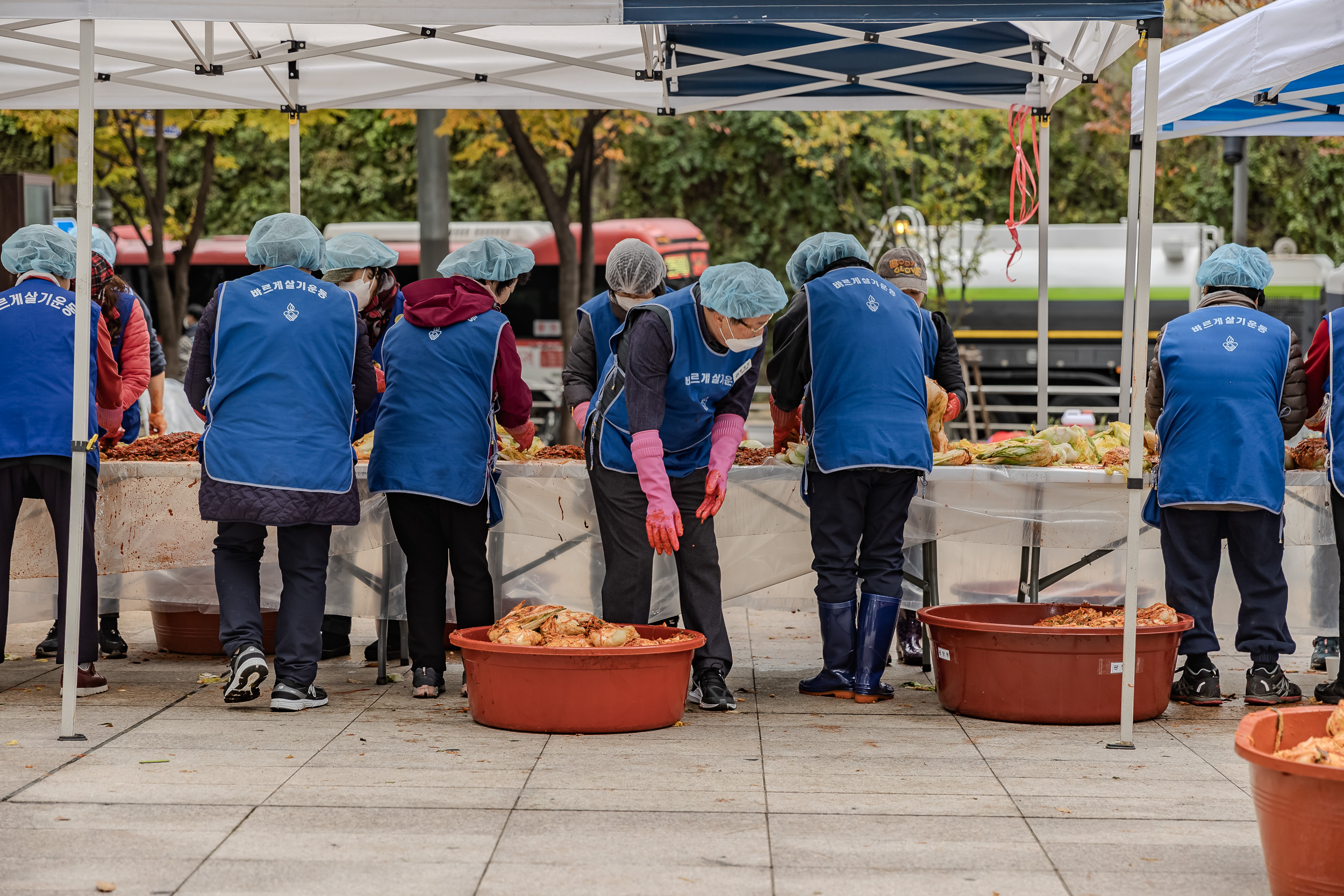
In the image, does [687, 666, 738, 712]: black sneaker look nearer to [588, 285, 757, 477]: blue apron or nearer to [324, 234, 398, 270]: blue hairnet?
[588, 285, 757, 477]: blue apron

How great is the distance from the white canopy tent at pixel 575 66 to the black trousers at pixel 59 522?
1.71 m

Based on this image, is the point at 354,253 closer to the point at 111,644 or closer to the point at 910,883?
the point at 111,644

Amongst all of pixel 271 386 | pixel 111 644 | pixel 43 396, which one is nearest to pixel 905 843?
pixel 271 386

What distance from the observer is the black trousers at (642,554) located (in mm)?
5148

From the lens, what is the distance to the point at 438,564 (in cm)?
548

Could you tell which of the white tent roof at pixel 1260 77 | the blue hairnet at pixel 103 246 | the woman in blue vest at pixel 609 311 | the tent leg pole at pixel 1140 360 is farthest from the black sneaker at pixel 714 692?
the blue hairnet at pixel 103 246

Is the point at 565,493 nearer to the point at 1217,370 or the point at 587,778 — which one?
the point at 587,778

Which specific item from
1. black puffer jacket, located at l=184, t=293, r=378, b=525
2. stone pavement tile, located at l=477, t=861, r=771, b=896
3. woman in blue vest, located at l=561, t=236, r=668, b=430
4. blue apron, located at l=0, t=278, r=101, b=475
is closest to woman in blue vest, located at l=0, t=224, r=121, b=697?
blue apron, located at l=0, t=278, r=101, b=475

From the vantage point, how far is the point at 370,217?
86.8 feet

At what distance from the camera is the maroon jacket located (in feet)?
17.4

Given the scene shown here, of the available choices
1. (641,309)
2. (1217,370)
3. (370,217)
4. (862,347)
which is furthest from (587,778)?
(370,217)

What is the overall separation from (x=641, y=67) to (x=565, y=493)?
2.35 meters

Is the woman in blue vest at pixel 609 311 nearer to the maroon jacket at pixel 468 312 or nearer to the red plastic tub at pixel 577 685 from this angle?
the maroon jacket at pixel 468 312

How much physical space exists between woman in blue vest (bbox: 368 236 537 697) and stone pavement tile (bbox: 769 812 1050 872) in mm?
1993
